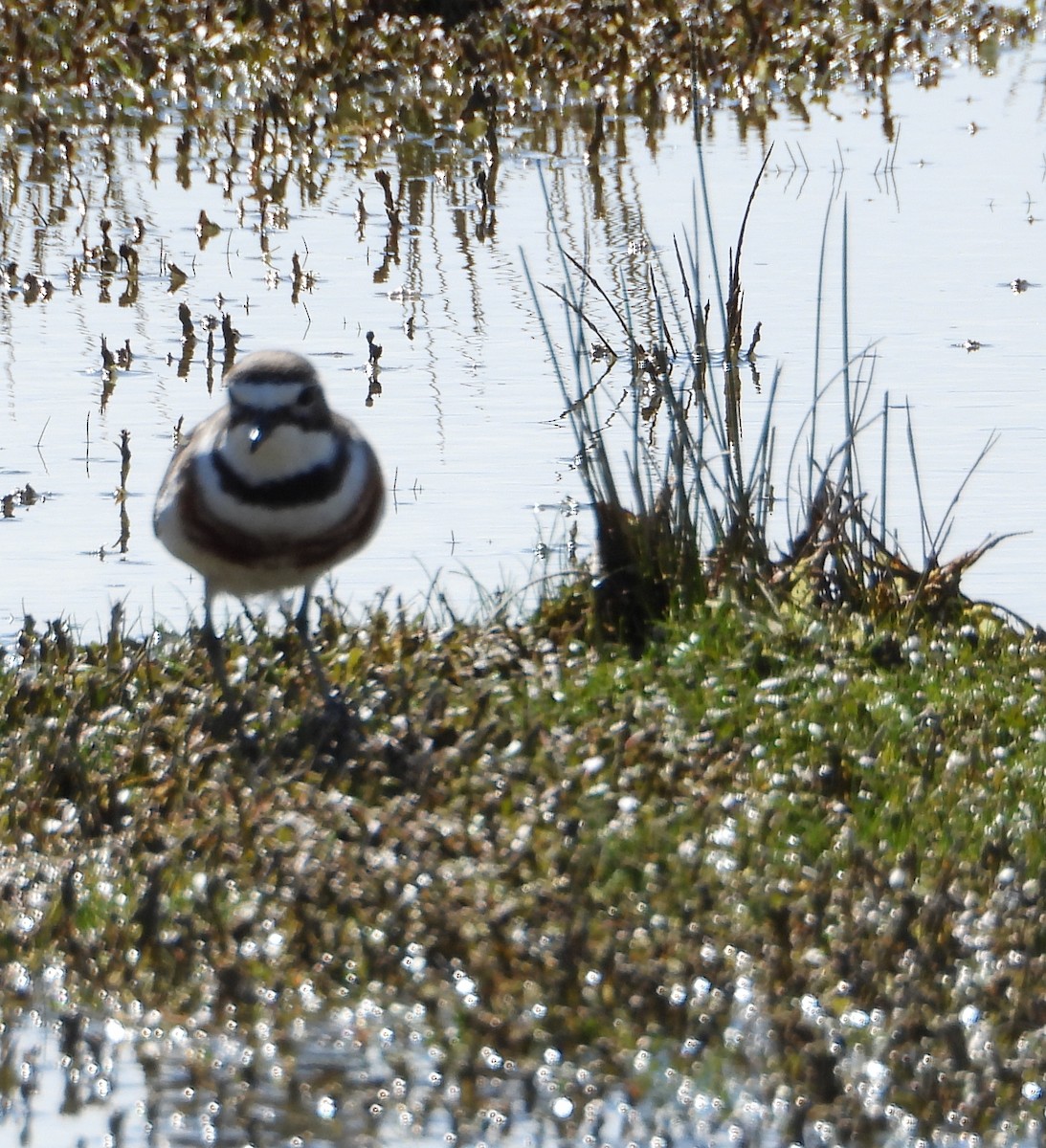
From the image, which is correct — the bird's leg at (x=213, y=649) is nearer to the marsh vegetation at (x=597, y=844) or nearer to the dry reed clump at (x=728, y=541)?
the marsh vegetation at (x=597, y=844)

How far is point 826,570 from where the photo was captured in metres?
7.45

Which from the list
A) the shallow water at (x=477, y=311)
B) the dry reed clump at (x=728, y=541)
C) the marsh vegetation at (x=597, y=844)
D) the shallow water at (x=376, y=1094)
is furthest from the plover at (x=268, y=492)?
the shallow water at (x=376, y=1094)

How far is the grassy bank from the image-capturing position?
4.48 meters

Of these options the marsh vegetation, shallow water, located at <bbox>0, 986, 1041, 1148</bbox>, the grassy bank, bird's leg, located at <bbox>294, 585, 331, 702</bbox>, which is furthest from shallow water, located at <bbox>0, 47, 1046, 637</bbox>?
shallow water, located at <bbox>0, 986, 1041, 1148</bbox>

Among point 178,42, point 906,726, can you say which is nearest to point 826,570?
point 906,726

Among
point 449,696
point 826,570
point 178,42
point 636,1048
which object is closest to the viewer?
point 636,1048

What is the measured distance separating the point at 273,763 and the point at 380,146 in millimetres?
9258

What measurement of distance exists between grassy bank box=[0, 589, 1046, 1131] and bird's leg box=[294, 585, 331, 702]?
10 cm

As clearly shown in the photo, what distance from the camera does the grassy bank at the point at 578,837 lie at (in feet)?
14.7

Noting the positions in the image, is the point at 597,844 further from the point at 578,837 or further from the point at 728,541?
the point at 728,541

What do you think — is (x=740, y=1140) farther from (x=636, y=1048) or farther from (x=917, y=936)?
(x=917, y=936)

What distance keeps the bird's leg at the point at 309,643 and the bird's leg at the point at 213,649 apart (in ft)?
0.82

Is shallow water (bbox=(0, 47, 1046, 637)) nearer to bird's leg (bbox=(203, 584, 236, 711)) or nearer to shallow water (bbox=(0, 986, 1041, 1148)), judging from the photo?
bird's leg (bbox=(203, 584, 236, 711))

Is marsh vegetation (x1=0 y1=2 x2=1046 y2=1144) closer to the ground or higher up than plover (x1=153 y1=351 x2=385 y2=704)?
closer to the ground
